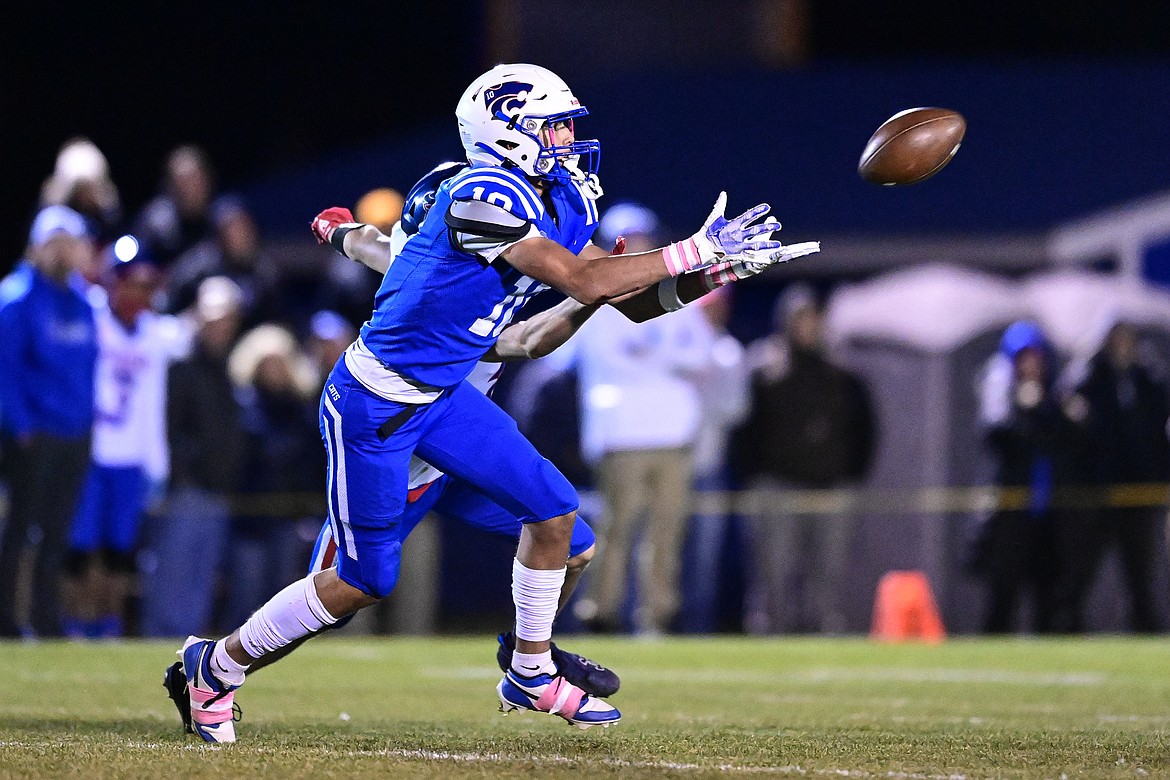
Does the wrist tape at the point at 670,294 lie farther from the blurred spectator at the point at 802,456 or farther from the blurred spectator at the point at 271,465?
the blurred spectator at the point at 802,456

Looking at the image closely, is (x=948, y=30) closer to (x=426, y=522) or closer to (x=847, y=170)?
(x=847, y=170)

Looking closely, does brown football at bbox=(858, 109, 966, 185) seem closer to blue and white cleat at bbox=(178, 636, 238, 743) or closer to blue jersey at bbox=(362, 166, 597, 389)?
blue jersey at bbox=(362, 166, 597, 389)

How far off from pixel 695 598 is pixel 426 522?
173cm

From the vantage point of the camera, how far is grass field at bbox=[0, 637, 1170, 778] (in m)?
4.21

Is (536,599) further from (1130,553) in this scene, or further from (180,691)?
(1130,553)

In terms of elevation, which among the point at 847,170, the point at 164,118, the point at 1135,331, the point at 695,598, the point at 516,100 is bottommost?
the point at 695,598

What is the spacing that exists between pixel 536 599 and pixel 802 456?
19.5ft

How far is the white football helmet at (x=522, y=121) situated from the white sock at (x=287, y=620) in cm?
125

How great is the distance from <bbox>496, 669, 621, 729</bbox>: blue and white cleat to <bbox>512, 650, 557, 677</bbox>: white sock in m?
0.01

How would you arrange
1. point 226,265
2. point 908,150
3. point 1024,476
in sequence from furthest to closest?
point 1024,476, point 226,265, point 908,150

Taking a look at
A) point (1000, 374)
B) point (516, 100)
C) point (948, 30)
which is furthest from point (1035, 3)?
point (516, 100)

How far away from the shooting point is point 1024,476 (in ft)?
35.8

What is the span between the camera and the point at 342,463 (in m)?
4.78

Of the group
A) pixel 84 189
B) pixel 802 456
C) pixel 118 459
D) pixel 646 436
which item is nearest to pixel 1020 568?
pixel 802 456
